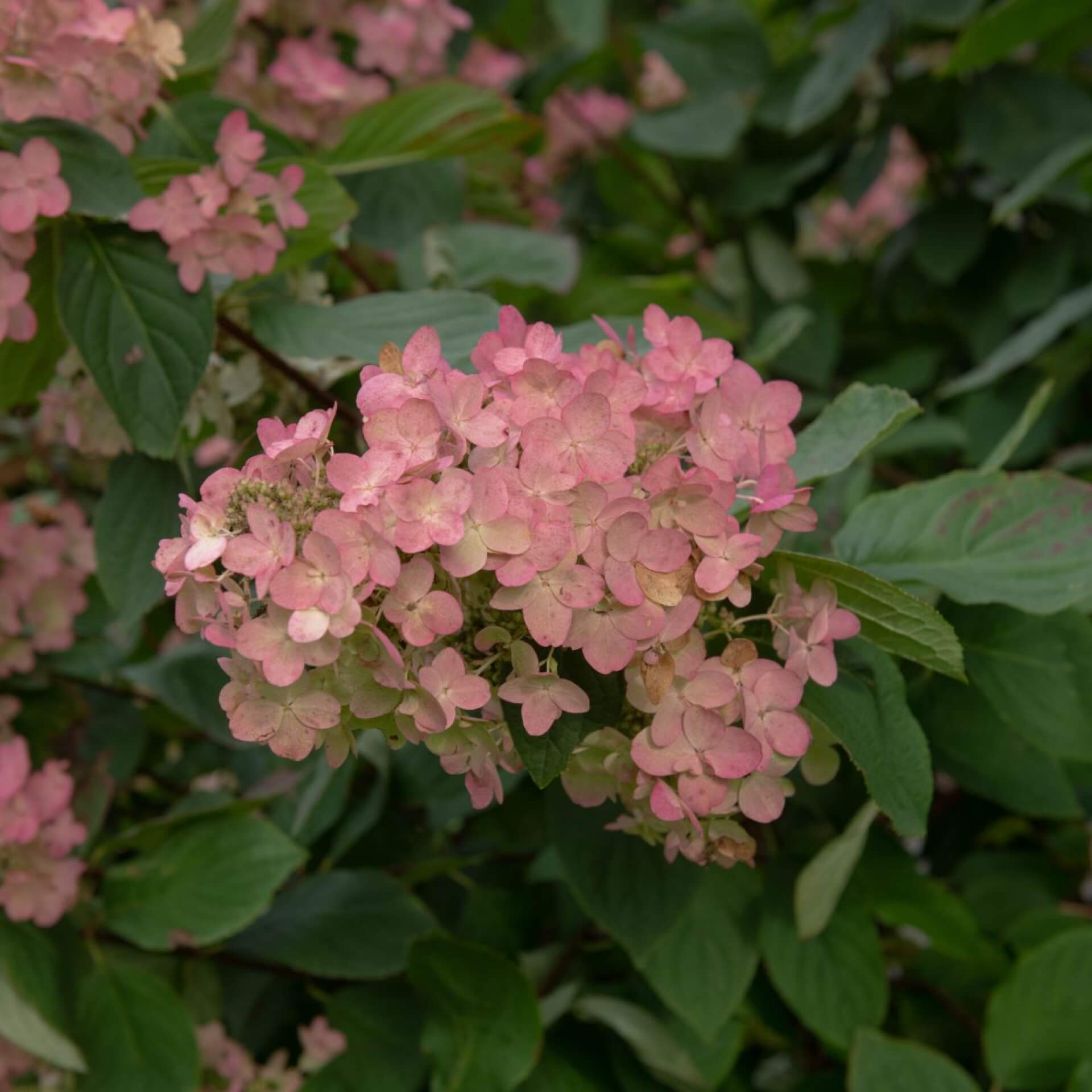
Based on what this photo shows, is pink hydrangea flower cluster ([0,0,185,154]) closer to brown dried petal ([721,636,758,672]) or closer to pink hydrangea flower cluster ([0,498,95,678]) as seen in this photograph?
pink hydrangea flower cluster ([0,498,95,678])

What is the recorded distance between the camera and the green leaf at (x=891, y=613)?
1.40 feet

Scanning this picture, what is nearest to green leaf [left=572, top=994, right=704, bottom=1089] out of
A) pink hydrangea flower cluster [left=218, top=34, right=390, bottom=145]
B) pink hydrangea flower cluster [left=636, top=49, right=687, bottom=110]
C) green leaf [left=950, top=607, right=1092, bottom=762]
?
green leaf [left=950, top=607, right=1092, bottom=762]

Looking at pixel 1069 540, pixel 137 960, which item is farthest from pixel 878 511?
pixel 137 960

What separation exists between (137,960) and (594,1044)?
0.29 m

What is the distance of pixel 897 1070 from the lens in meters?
0.63

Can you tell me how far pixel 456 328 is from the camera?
56 centimetres

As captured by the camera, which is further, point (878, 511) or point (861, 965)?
point (861, 965)

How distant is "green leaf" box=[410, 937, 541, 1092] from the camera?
642 mm

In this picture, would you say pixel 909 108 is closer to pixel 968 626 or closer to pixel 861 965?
pixel 968 626

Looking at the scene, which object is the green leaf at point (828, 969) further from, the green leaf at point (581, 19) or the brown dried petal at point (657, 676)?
the green leaf at point (581, 19)

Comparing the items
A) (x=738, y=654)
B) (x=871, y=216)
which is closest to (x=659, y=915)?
(x=738, y=654)

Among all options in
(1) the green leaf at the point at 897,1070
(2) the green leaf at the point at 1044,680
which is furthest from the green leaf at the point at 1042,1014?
(2) the green leaf at the point at 1044,680

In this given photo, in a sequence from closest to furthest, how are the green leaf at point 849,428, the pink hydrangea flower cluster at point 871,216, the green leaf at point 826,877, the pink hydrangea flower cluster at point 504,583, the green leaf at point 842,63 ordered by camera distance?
the pink hydrangea flower cluster at point 504,583, the green leaf at point 849,428, the green leaf at point 826,877, the green leaf at point 842,63, the pink hydrangea flower cluster at point 871,216

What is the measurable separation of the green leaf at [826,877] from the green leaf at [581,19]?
0.85 meters
